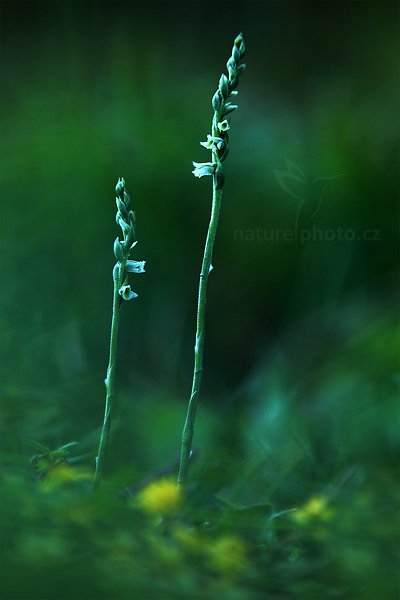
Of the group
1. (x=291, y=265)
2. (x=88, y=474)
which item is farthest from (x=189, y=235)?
(x=88, y=474)

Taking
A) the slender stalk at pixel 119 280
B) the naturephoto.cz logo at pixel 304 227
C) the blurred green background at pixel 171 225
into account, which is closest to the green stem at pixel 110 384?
the slender stalk at pixel 119 280

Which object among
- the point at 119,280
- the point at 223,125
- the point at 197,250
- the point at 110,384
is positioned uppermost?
the point at 197,250

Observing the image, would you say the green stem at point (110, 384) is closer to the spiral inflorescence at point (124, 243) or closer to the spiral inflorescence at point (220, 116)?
the spiral inflorescence at point (124, 243)

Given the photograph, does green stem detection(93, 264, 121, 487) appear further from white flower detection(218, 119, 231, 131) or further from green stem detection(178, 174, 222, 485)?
white flower detection(218, 119, 231, 131)

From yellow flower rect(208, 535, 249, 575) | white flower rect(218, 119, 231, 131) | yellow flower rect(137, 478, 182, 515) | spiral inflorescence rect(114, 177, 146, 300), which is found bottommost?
yellow flower rect(208, 535, 249, 575)

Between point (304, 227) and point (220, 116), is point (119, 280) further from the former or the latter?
point (304, 227)

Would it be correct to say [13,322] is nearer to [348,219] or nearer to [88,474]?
[88,474]
